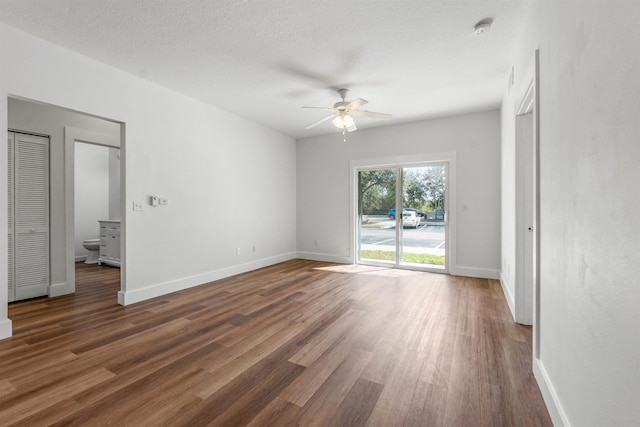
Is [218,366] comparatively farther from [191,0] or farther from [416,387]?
[191,0]

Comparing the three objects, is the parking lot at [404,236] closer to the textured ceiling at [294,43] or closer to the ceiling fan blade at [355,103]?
the textured ceiling at [294,43]

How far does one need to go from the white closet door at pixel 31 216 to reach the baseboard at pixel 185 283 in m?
1.34

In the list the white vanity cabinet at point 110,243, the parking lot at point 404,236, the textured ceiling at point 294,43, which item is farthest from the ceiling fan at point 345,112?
the white vanity cabinet at point 110,243

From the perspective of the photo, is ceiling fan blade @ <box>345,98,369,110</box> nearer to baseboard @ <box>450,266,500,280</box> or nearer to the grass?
the grass

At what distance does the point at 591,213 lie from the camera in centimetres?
113

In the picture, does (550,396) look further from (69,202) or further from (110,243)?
(110,243)

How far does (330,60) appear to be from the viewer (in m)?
3.10

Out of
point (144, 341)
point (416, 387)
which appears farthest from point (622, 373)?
point (144, 341)

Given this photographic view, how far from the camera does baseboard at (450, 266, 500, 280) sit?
4.63 meters

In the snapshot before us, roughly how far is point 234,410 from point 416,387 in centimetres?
113

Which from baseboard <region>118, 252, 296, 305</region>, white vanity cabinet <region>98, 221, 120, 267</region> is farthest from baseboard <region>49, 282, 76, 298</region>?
white vanity cabinet <region>98, 221, 120, 267</region>

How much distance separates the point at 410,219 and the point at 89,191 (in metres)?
7.45

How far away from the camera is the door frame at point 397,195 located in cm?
496

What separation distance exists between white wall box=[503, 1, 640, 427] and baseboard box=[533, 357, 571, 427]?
1cm
